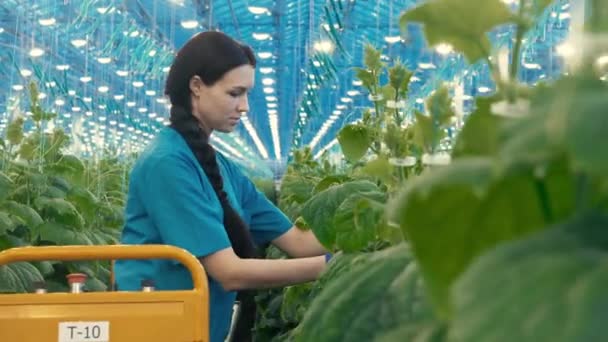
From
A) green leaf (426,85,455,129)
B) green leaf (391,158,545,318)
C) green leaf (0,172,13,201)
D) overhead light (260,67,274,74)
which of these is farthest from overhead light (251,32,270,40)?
green leaf (391,158,545,318)

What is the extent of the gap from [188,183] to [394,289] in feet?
7.08

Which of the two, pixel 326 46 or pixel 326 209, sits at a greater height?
pixel 326 209

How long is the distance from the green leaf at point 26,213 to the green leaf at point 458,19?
4541 mm

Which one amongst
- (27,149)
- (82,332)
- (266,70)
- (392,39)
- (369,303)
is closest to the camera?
(369,303)

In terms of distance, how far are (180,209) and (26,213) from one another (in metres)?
2.34

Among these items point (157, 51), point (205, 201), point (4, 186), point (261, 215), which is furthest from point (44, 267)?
point (157, 51)

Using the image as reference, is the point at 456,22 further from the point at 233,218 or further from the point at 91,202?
the point at 91,202

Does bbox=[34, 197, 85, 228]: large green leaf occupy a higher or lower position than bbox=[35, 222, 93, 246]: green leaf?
higher

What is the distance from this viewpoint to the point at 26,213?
523 cm

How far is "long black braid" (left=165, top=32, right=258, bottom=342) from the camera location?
134 inches

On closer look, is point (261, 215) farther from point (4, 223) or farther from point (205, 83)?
point (4, 223)

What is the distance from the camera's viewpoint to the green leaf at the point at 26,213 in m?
5.23

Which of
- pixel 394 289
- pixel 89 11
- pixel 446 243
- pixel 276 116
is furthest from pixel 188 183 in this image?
pixel 276 116

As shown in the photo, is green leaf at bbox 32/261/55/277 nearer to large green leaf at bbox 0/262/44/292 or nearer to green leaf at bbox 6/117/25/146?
large green leaf at bbox 0/262/44/292
